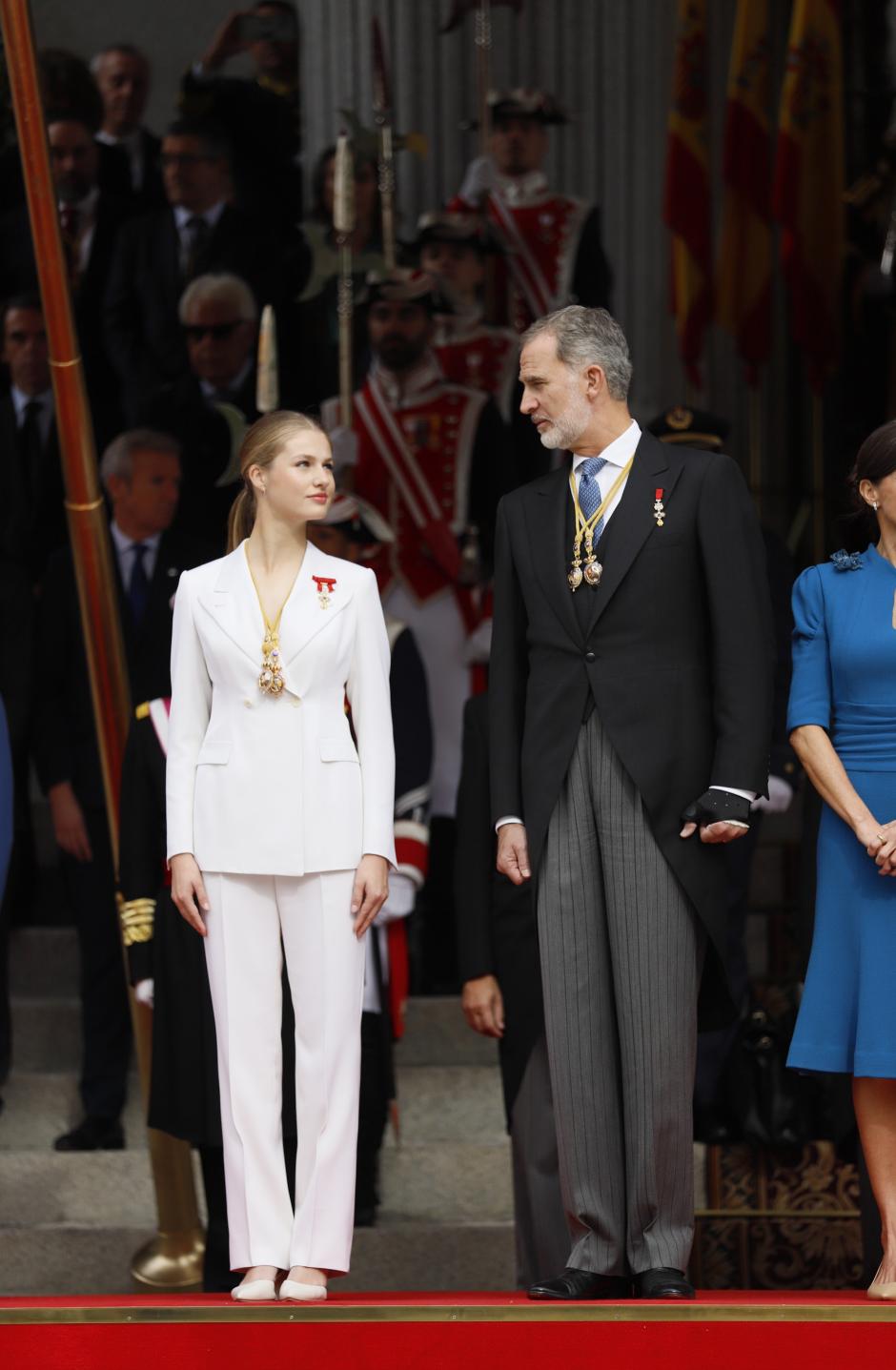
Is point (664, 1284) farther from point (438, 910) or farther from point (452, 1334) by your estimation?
point (438, 910)

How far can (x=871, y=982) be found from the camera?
3.87 m

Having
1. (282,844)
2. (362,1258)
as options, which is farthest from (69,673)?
(282,844)

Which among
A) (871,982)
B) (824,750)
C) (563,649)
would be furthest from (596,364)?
(871,982)

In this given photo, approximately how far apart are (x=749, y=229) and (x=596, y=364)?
5.08 meters

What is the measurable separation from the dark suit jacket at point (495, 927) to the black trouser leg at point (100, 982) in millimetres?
1681

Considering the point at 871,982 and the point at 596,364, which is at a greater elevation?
the point at 596,364

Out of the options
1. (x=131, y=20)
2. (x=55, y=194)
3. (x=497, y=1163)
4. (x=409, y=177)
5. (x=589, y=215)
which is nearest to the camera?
(x=55, y=194)

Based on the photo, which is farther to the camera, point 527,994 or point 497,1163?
point 497,1163

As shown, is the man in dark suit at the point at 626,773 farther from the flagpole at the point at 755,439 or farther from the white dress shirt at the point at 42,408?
the flagpole at the point at 755,439

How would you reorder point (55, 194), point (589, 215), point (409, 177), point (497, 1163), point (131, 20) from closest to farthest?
point (55, 194) < point (497, 1163) < point (589, 215) < point (409, 177) < point (131, 20)

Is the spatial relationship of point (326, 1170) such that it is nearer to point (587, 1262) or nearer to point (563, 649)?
point (587, 1262)

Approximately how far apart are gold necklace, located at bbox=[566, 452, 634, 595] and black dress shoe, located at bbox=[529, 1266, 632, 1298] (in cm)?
115

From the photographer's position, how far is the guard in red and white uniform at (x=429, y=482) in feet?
22.2

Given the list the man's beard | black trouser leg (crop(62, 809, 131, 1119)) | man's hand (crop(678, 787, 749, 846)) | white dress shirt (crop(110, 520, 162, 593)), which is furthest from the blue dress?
white dress shirt (crop(110, 520, 162, 593))
